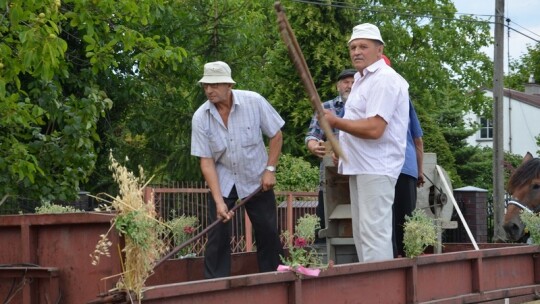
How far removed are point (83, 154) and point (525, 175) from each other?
565 centimetres

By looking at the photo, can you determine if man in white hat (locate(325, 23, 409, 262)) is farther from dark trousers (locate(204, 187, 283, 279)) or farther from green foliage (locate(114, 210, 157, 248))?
green foliage (locate(114, 210, 157, 248))

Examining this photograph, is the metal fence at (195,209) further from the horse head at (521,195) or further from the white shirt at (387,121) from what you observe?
the white shirt at (387,121)

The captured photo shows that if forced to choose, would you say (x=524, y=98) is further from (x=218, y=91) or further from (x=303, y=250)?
(x=303, y=250)

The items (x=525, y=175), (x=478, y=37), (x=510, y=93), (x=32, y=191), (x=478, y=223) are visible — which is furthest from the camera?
(x=510, y=93)

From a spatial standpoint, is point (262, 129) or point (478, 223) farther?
Result: point (478, 223)

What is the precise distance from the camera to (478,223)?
14.4 m

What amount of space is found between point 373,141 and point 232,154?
1003 millimetres

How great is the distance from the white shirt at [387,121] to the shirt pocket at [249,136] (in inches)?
25.5

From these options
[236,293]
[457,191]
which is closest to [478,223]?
[457,191]

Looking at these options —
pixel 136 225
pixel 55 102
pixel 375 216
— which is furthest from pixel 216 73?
pixel 55 102

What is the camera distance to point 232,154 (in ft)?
23.5

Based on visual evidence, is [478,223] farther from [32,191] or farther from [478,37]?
[478,37]

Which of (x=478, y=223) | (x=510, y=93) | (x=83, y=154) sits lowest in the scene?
(x=478, y=223)

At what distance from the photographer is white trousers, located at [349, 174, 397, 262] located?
6660 mm
